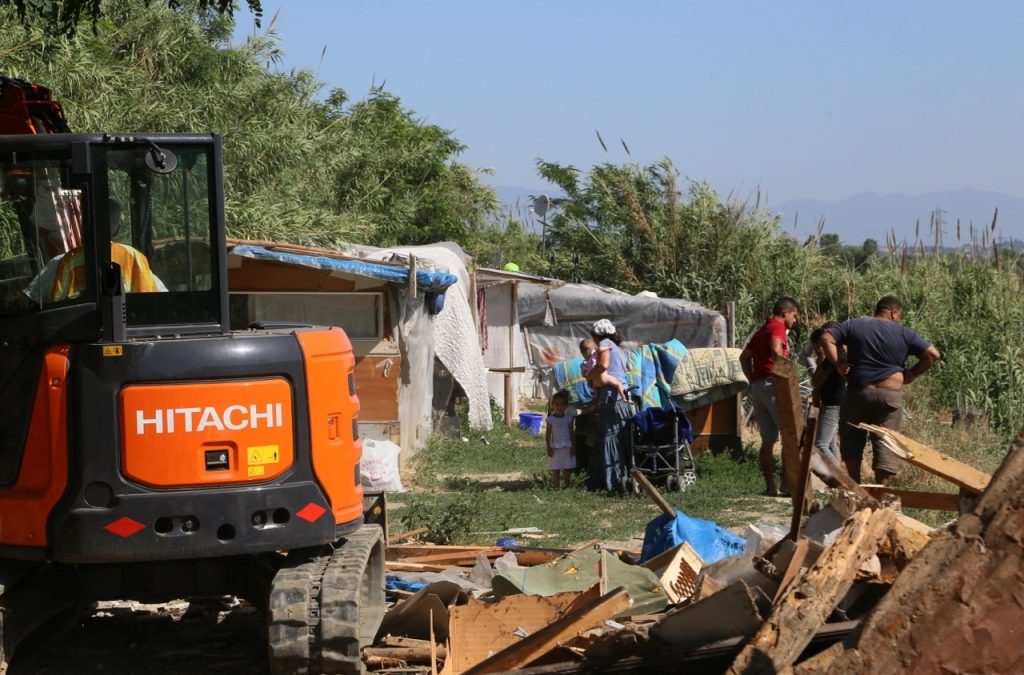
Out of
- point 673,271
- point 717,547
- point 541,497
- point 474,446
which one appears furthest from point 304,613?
point 673,271

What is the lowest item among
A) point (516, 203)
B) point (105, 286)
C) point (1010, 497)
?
point (1010, 497)

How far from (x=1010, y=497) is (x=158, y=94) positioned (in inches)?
827

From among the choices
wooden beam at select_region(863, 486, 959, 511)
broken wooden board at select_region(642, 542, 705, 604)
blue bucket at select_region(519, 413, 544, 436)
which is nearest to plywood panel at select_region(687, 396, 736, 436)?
blue bucket at select_region(519, 413, 544, 436)

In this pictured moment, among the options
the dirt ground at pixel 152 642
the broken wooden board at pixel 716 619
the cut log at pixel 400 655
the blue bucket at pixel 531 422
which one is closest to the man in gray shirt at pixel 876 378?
the cut log at pixel 400 655

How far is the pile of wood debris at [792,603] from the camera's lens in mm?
4184

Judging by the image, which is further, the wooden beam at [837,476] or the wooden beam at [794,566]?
the wooden beam at [837,476]

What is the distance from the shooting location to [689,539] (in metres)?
8.17

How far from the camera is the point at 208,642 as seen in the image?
759 cm

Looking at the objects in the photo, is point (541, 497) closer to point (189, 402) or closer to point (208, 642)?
point (208, 642)

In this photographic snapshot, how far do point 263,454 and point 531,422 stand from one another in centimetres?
1471

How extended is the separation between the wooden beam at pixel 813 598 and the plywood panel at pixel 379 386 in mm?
9523

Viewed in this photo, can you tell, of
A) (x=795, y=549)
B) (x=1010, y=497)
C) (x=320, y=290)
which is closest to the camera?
(x=1010, y=497)

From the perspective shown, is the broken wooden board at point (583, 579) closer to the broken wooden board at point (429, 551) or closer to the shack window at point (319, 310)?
the broken wooden board at point (429, 551)

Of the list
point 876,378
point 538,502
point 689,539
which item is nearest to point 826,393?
point 876,378
